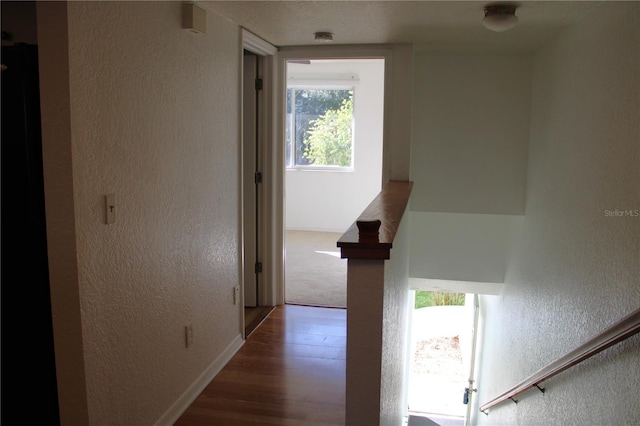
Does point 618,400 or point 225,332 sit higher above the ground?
point 618,400

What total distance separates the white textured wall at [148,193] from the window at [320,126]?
13.9 feet

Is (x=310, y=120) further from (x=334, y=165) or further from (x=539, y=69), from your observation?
(x=539, y=69)

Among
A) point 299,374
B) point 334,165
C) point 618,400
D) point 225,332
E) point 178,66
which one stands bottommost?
point 299,374

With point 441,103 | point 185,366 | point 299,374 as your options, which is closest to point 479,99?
point 441,103

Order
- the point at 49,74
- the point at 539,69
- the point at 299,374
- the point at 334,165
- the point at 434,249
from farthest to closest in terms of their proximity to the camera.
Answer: the point at 334,165 → the point at 434,249 → the point at 539,69 → the point at 299,374 → the point at 49,74

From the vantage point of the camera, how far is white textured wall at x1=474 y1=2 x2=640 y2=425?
1.91 m

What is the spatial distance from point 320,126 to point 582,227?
5.24 m

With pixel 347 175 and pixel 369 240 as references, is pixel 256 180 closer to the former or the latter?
pixel 369 240

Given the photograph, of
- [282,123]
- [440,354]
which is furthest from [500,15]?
[440,354]

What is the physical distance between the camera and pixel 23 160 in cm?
179

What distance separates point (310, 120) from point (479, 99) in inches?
143

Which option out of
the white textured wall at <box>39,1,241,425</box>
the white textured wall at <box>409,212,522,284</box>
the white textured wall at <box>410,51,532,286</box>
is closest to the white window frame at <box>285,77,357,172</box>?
the white textured wall at <box>409,212,522,284</box>

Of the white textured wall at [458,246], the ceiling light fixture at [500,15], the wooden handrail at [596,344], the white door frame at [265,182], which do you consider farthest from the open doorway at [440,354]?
the ceiling light fixture at [500,15]

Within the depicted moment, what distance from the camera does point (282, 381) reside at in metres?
2.94
